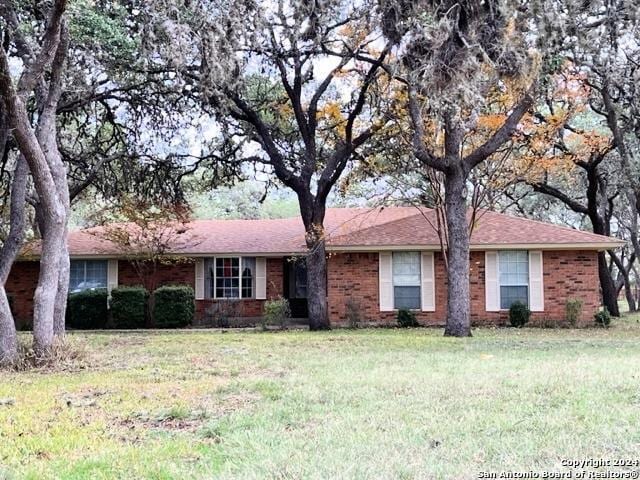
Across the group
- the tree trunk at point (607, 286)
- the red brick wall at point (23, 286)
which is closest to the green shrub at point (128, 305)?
the red brick wall at point (23, 286)

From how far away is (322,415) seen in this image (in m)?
5.62

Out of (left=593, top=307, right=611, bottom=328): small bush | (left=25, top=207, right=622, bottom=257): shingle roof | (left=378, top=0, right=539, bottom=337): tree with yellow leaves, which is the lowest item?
(left=593, top=307, right=611, bottom=328): small bush

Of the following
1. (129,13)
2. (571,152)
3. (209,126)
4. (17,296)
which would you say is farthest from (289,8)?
(17,296)

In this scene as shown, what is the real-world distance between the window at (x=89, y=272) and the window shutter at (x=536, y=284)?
12.7 m

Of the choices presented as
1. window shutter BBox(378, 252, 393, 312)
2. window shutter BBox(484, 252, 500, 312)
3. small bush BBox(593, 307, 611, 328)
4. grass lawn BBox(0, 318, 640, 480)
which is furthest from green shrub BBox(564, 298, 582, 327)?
grass lawn BBox(0, 318, 640, 480)

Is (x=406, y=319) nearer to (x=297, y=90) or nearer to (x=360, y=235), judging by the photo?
(x=360, y=235)

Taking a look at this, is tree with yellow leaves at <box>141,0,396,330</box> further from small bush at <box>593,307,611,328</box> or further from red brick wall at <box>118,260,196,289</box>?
small bush at <box>593,307,611,328</box>

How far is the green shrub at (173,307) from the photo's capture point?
734 inches

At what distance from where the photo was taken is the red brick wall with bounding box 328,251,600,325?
58.9 feet

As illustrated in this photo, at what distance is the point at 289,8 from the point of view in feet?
48.1

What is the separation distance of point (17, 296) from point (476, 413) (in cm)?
1834


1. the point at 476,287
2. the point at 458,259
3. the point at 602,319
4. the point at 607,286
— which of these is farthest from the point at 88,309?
the point at 607,286

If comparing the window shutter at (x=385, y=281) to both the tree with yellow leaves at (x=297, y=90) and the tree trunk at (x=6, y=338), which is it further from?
the tree trunk at (x=6, y=338)

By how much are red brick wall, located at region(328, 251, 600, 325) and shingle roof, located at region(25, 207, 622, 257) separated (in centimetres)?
55
